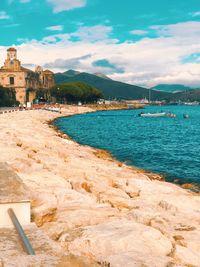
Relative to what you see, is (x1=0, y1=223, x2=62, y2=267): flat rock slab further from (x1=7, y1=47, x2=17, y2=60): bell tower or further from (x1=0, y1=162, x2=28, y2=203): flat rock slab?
(x1=7, y1=47, x2=17, y2=60): bell tower

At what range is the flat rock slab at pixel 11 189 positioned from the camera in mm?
8312

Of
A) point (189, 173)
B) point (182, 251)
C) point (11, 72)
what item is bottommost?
point (189, 173)

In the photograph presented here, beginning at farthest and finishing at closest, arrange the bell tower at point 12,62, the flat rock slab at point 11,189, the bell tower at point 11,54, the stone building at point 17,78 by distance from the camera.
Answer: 1. the bell tower at point 11,54
2. the bell tower at point 12,62
3. the stone building at point 17,78
4. the flat rock slab at point 11,189

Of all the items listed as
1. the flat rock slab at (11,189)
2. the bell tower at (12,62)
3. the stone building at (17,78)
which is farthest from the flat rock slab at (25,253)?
the bell tower at (12,62)

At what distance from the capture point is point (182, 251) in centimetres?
786

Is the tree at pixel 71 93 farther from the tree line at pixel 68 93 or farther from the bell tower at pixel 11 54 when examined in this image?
the bell tower at pixel 11 54

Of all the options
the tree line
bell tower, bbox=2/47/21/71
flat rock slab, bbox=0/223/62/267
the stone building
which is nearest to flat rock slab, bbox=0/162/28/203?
flat rock slab, bbox=0/223/62/267

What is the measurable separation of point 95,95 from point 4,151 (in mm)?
171569

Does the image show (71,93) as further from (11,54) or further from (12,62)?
(11,54)

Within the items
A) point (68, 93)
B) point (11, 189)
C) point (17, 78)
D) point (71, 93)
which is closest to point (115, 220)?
point (11, 189)

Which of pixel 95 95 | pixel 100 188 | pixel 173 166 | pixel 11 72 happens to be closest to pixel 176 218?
pixel 100 188

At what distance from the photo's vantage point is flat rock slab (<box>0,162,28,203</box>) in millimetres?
8312

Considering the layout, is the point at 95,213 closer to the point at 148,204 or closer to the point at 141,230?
the point at 141,230

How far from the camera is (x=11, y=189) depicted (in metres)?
8.93
